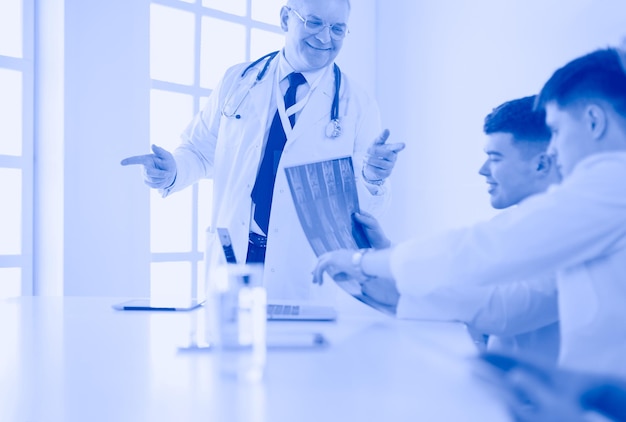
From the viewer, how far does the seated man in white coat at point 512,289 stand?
0.75m

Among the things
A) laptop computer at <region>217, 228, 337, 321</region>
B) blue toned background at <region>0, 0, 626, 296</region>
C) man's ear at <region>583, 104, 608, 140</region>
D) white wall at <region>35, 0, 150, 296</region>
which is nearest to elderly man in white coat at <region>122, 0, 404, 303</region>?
laptop computer at <region>217, 228, 337, 321</region>

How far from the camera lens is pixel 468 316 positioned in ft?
3.64

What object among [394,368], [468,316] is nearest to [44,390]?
[394,368]

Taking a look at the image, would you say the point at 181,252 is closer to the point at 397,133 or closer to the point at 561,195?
the point at 397,133

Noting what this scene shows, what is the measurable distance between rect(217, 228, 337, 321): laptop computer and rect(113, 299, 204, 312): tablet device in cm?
22

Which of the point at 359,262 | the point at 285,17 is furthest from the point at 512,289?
the point at 285,17

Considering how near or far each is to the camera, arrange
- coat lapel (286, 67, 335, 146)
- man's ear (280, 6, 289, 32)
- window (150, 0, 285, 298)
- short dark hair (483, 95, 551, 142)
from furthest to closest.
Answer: window (150, 0, 285, 298) < man's ear (280, 6, 289, 32) < coat lapel (286, 67, 335, 146) < short dark hair (483, 95, 551, 142)

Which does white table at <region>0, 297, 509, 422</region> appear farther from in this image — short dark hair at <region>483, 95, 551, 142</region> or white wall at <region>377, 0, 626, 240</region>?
white wall at <region>377, 0, 626, 240</region>

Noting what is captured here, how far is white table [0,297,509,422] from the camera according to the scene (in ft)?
2.22

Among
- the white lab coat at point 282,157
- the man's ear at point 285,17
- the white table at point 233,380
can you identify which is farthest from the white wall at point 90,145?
the white table at point 233,380

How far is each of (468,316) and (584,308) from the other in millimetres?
418

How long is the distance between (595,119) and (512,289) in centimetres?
48

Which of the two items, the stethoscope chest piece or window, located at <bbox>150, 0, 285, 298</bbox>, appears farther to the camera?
window, located at <bbox>150, 0, 285, 298</bbox>

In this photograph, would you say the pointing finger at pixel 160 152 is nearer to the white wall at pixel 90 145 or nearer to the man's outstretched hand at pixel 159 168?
the man's outstretched hand at pixel 159 168
